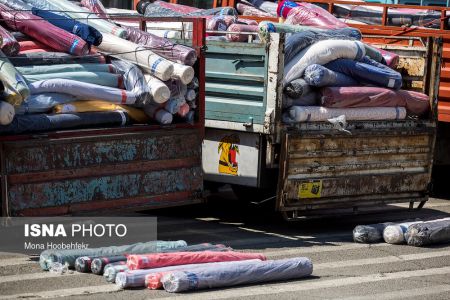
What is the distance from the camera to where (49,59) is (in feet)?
29.9

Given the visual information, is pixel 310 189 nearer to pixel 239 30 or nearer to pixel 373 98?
pixel 373 98

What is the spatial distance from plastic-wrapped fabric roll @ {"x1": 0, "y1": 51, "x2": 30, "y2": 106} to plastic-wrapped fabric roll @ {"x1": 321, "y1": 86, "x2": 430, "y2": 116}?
346 cm

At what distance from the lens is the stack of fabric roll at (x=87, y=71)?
8761mm

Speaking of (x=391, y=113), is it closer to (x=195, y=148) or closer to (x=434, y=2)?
(x=195, y=148)

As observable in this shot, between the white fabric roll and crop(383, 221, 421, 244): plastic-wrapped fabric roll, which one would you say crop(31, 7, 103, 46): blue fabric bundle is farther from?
crop(383, 221, 421, 244): plastic-wrapped fabric roll

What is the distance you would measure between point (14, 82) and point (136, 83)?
1416 mm

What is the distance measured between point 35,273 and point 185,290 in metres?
1.33

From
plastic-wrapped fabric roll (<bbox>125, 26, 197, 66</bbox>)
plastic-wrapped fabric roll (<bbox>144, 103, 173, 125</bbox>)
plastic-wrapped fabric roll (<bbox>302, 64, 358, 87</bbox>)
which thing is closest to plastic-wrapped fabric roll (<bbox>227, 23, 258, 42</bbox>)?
plastic-wrapped fabric roll (<bbox>302, 64, 358, 87</bbox>)

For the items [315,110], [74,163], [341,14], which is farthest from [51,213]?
[341,14]

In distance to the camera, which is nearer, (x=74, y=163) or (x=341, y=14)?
(x=74, y=163)

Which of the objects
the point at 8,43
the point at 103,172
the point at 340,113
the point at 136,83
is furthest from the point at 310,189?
the point at 8,43

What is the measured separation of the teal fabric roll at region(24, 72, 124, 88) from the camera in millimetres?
8885

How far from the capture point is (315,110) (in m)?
10.4

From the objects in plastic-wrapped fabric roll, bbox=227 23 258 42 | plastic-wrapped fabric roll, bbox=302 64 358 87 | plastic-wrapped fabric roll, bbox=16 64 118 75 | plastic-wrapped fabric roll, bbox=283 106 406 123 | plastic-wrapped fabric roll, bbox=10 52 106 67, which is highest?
plastic-wrapped fabric roll, bbox=227 23 258 42
